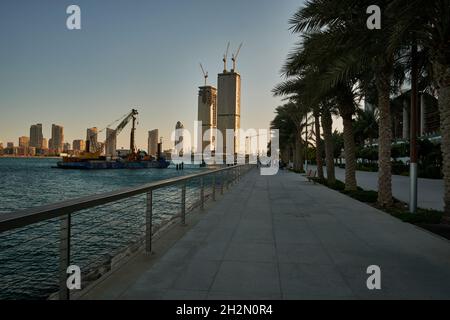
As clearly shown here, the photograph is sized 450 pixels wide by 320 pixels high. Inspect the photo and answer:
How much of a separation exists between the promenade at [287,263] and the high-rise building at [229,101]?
156m

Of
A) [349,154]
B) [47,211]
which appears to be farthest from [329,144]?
[47,211]

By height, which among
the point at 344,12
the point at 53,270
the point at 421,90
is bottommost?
the point at 53,270

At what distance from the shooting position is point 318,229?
679 centimetres

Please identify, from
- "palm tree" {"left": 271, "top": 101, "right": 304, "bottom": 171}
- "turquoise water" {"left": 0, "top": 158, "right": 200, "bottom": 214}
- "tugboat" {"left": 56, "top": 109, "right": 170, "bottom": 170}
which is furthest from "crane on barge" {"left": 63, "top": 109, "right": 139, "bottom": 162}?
"palm tree" {"left": 271, "top": 101, "right": 304, "bottom": 171}

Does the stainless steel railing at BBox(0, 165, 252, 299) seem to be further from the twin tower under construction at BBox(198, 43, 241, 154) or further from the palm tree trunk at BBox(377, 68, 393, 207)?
the twin tower under construction at BBox(198, 43, 241, 154)

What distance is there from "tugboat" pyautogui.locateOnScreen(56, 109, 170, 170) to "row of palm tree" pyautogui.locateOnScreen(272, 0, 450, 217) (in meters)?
99.6

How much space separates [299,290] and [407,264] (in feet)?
6.33

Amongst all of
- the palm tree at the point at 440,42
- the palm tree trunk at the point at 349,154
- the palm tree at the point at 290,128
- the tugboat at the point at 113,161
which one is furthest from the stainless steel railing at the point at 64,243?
the tugboat at the point at 113,161

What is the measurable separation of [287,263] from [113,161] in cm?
12138

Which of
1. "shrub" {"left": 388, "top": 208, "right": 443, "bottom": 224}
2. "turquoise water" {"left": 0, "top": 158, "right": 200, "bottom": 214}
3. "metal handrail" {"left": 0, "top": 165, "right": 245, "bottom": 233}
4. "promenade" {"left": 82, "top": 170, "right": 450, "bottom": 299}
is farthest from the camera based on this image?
"turquoise water" {"left": 0, "top": 158, "right": 200, "bottom": 214}

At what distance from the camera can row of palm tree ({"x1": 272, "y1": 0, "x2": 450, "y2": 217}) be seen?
696 centimetres

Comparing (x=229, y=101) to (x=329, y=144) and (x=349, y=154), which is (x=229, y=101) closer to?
(x=329, y=144)

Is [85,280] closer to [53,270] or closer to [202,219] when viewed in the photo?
[53,270]
